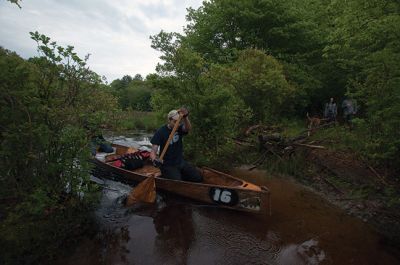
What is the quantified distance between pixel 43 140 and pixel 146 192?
3046 millimetres

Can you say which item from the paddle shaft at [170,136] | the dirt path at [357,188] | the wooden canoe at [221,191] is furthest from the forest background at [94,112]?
the wooden canoe at [221,191]

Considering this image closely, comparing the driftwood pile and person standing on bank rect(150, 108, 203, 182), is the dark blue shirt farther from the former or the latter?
the driftwood pile

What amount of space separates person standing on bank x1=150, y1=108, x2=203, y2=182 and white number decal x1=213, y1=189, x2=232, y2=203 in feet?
3.58

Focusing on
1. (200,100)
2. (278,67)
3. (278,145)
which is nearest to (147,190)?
(200,100)

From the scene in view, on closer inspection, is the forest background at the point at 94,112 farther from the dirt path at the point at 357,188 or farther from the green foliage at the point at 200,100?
the dirt path at the point at 357,188

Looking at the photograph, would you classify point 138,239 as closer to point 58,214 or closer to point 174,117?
Result: point 58,214

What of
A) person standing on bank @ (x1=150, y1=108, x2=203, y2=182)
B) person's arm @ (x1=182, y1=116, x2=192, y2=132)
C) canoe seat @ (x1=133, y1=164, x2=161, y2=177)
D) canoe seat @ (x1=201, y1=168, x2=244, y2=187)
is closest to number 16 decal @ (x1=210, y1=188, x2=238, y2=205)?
canoe seat @ (x1=201, y1=168, x2=244, y2=187)

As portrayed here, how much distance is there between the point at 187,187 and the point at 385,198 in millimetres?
4596

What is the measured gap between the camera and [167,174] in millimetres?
7723

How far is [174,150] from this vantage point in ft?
25.1

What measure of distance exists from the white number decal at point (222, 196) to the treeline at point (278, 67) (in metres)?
3.24

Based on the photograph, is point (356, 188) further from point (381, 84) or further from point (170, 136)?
point (170, 136)

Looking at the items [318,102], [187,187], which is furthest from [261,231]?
[318,102]

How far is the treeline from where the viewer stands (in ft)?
24.5
